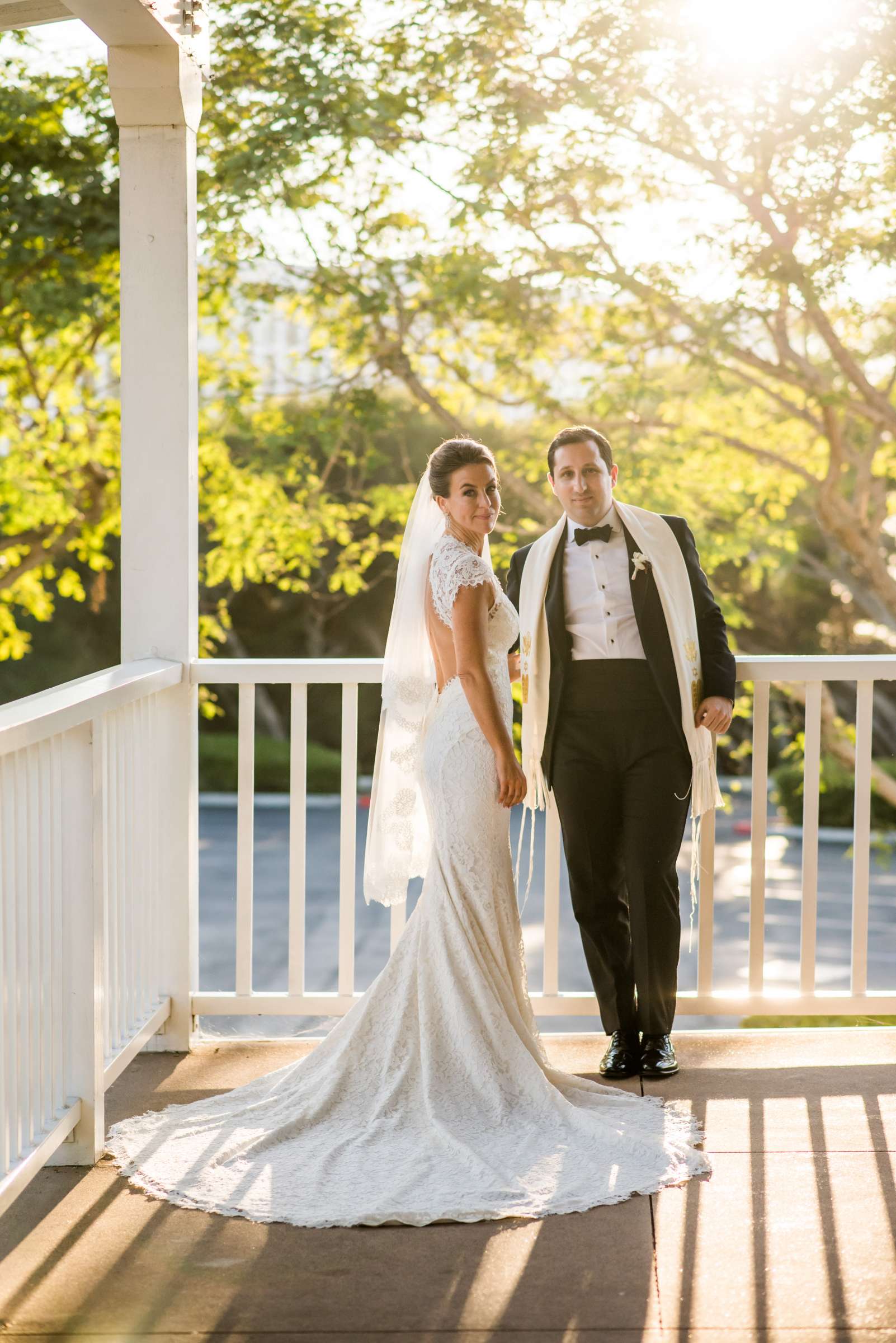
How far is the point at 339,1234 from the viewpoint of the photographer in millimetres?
2359

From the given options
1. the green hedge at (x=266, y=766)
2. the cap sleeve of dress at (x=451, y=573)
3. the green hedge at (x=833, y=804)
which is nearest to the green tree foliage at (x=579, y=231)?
the cap sleeve of dress at (x=451, y=573)

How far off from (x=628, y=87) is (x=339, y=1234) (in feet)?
19.9

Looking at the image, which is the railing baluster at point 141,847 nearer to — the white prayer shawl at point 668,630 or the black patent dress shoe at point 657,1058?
the white prayer shawl at point 668,630

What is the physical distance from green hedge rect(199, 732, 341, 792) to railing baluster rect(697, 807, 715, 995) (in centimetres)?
1241

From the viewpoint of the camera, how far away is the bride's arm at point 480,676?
2.85 meters

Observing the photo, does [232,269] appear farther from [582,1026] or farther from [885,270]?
[582,1026]

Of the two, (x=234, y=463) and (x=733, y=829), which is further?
(x=733, y=829)

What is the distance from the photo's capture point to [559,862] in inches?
137

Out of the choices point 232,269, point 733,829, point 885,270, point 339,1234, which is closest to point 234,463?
point 232,269

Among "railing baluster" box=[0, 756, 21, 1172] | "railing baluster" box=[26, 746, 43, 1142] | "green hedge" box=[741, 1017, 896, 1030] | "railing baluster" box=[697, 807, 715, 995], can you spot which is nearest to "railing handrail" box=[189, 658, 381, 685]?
"railing baluster" box=[697, 807, 715, 995]

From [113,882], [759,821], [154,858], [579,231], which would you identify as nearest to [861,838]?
[759,821]

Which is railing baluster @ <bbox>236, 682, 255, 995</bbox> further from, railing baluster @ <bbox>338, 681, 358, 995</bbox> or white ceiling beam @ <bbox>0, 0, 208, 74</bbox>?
white ceiling beam @ <bbox>0, 0, 208, 74</bbox>

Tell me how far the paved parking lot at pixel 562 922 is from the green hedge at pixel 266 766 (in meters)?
0.60

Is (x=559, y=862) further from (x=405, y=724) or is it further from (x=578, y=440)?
(x=578, y=440)
